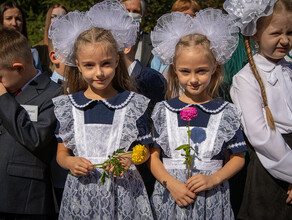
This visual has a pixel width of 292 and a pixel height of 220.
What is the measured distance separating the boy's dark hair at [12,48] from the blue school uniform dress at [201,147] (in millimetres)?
1114

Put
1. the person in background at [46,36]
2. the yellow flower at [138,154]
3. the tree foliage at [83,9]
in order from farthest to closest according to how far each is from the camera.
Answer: the tree foliage at [83,9]
the person in background at [46,36]
the yellow flower at [138,154]

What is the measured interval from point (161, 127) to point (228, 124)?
45 centimetres

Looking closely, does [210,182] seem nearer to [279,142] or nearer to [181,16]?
[279,142]

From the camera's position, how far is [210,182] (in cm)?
231

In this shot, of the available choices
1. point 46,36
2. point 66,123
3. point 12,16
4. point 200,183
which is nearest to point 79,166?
point 66,123

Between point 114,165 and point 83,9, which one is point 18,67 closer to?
point 114,165

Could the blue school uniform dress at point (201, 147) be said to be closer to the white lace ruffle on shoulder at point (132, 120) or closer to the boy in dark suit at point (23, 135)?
the white lace ruffle on shoulder at point (132, 120)

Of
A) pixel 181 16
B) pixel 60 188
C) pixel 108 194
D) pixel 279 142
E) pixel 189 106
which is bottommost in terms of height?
pixel 60 188

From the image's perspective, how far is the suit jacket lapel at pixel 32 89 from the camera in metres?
2.73

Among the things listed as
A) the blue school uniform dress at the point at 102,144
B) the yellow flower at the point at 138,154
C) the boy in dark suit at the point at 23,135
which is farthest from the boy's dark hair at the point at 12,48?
the yellow flower at the point at 138,154

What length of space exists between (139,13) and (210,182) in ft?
6.56

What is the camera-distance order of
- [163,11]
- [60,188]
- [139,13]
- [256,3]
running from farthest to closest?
1. [163,11]
2. [139,13]
3. [60,188]
4. [256,3]

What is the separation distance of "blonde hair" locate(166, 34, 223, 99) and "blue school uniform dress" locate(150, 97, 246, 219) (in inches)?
6.9

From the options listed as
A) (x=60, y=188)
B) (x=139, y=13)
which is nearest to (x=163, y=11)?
(x=139, y=13)
